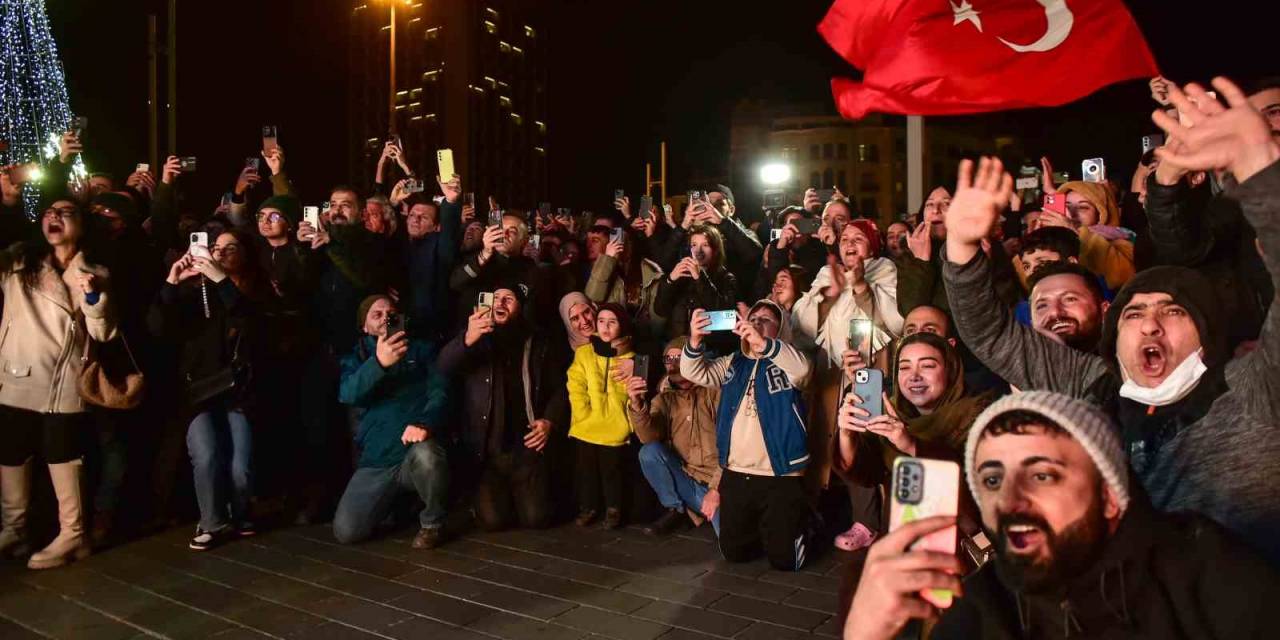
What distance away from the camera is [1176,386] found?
298 cm

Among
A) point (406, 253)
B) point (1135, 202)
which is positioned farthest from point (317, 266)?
point (1135, 202)

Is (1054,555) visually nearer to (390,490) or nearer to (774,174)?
(390,490)

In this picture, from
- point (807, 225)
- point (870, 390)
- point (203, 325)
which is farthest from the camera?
point (807, 225)

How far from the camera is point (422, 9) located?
260 ft

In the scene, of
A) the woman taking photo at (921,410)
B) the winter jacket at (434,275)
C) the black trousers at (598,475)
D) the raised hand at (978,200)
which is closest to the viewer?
the raised hand at (978,200)

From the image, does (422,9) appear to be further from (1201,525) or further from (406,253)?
(1201,525)

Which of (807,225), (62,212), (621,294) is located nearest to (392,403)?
(621,294)

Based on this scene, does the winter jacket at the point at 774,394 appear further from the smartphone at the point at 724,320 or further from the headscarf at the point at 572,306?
the headscarf at the point at 572,306

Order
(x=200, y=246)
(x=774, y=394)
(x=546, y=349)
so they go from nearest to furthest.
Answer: (x=774, y=394) < (x=200, y=246) < (x=546, y=349)

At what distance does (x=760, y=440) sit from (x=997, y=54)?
3985 millimetres

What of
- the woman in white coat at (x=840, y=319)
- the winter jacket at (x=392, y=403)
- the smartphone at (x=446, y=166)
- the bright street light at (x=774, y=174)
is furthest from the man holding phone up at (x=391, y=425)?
the bright street light at (x=774, y=174)

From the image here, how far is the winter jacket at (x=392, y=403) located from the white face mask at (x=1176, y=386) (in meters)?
5.18

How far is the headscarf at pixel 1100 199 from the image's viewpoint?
6.54 meters

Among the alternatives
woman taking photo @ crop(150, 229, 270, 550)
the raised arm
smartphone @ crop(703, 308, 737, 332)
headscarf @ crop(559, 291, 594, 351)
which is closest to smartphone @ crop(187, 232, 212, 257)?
woman taking photo @ crop(150, 229, 270, 550)
